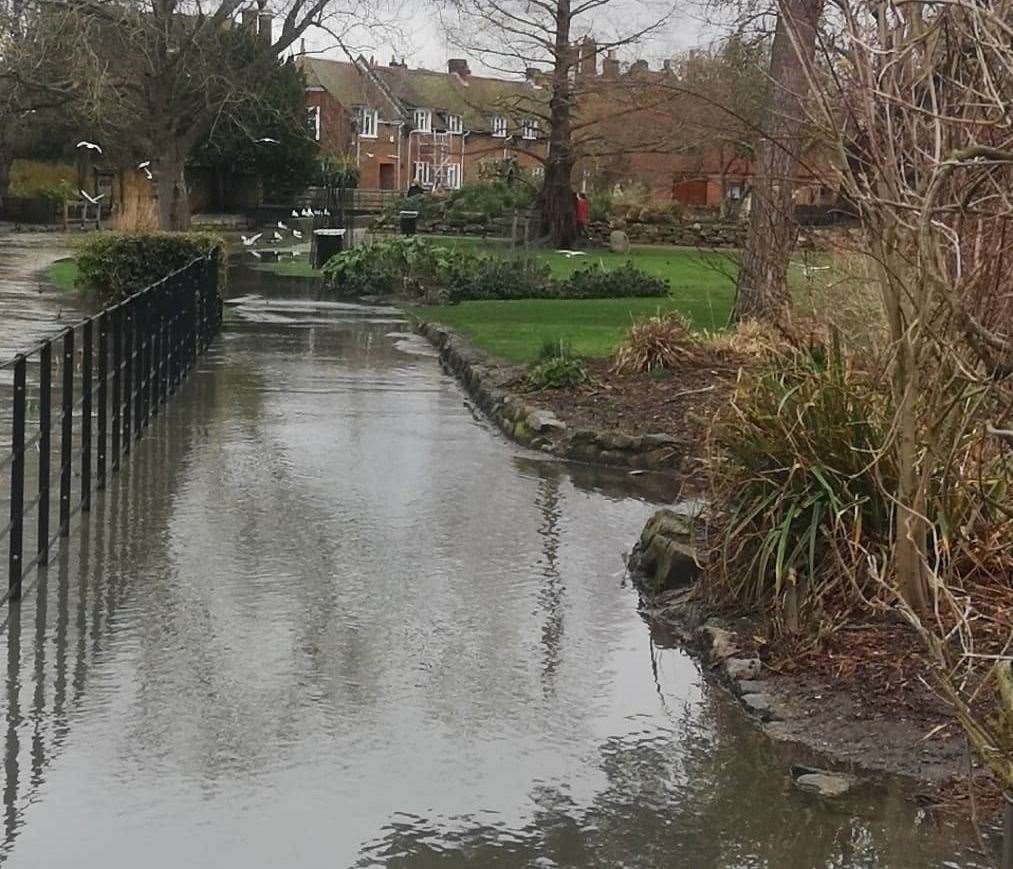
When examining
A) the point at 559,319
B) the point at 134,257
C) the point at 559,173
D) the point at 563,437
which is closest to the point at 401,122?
the point at 559,173

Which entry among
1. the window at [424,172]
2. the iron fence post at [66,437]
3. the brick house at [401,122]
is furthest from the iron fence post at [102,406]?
the window at [424,172]

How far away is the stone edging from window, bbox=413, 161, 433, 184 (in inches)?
3080

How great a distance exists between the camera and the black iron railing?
28.2 ft

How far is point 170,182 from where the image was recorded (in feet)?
128

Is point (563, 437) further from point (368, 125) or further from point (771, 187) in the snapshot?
point (368, 125)

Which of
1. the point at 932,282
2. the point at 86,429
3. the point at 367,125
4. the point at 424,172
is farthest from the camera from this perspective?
the point at 424,172

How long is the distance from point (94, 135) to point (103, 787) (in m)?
53.7

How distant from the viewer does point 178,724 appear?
Result: 6.82 metres

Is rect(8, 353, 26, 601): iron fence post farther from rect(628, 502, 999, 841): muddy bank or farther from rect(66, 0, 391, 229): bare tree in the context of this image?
rect(66, 0, 391, 229): bare tree

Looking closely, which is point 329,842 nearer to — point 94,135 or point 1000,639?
point 1000,639

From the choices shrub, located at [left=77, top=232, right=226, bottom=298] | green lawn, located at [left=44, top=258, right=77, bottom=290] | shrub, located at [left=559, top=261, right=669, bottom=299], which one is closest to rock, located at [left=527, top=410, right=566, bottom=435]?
shrub, located at [left=77, top=232, right=226, bottom=298]

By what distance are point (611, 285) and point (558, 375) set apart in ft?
46.8

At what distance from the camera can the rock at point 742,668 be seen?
7.60 meters

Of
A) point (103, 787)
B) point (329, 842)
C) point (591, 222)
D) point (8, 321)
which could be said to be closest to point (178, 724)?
point (103, 787)
